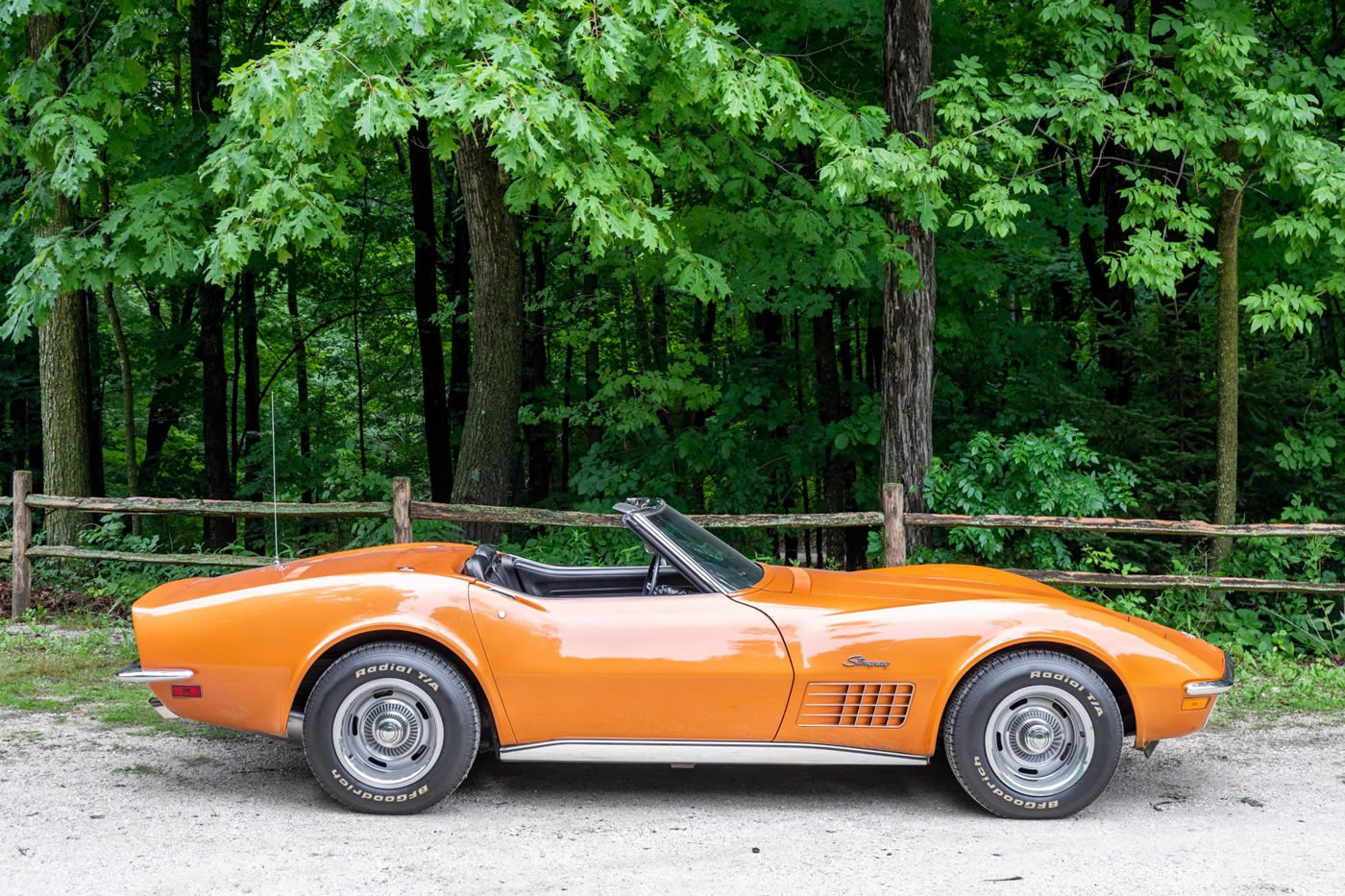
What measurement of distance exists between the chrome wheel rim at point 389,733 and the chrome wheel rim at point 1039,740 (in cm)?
230

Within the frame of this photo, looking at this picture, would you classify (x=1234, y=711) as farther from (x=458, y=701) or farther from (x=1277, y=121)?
(x=458, y=701)

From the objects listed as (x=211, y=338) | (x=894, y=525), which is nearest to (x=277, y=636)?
(x=894, y=525)

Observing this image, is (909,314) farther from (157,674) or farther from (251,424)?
(251,424)

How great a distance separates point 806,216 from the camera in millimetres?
9531

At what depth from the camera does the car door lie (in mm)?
4578

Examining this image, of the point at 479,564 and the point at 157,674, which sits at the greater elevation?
the point at 479,564

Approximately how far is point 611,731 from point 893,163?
188 inches

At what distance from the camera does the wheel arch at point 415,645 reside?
467 cm

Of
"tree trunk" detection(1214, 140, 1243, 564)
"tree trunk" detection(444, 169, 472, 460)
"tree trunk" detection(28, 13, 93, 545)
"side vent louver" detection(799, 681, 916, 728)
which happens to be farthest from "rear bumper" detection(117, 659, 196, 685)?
"tree trunk" detection(444, 169, 472, 460)

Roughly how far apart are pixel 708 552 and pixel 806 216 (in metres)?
5.22

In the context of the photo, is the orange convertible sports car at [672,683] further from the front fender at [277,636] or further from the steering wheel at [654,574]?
the steering wheel at [654,574]

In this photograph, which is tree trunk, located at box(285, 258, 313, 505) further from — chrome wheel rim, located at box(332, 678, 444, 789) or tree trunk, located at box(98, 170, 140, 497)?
chrome wheel rim, located at box(332, 678, 444, 789)

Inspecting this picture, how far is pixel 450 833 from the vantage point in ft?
14.6

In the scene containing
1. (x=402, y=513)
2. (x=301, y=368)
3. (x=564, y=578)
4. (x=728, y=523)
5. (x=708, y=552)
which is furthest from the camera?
(x=301, y=368)
